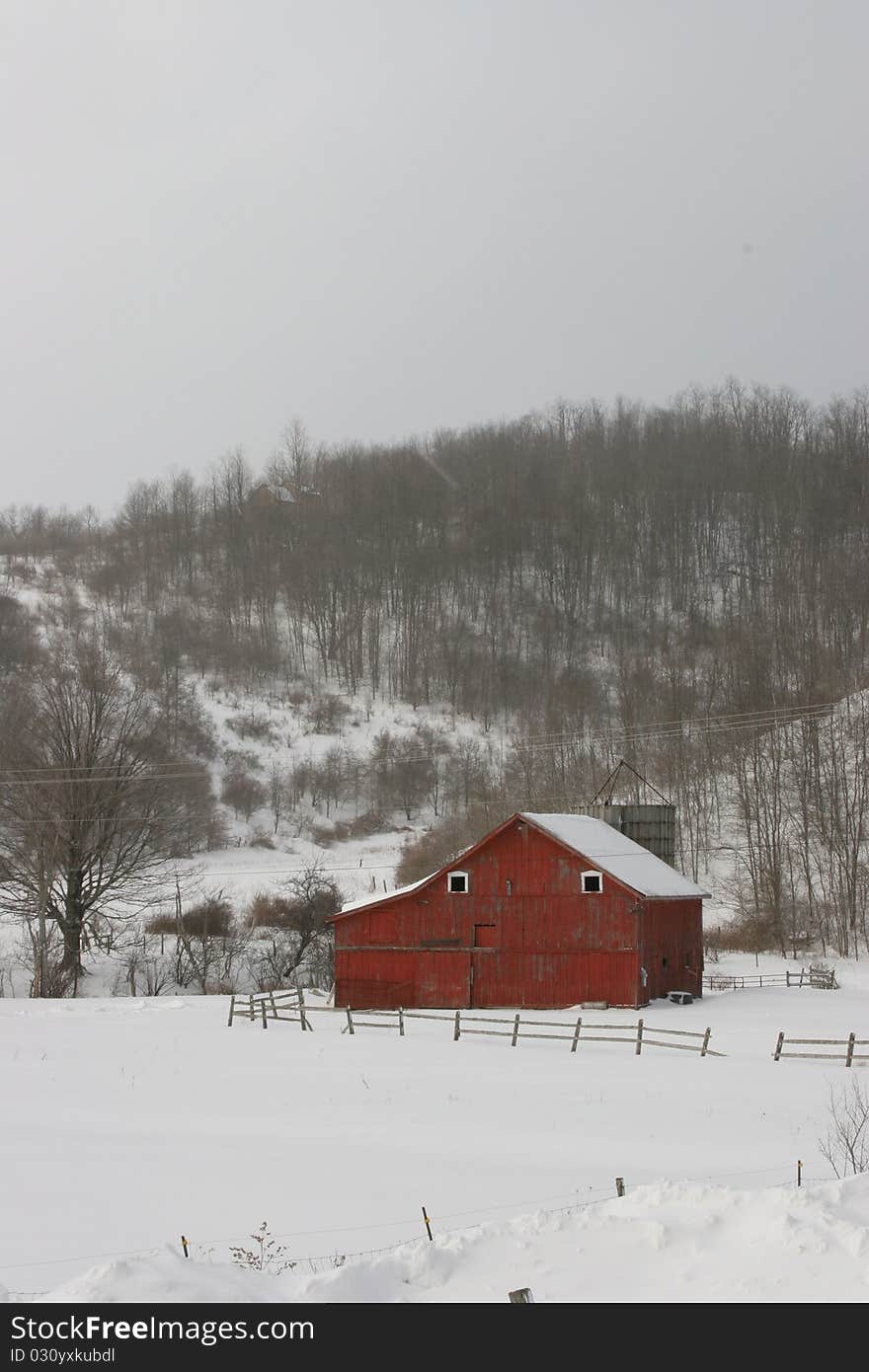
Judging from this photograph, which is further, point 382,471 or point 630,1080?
point 382,471

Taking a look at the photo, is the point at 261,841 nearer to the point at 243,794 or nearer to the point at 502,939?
the point at 243,794

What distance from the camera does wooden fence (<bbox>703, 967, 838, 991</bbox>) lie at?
4369 cm

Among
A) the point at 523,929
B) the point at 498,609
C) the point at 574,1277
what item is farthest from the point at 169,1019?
the point at 498,609

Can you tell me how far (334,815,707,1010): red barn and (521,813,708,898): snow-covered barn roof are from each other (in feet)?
0.29

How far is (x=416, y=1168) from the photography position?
15867 mm

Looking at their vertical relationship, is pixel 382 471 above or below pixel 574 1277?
above

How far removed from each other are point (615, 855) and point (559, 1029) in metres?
10.2

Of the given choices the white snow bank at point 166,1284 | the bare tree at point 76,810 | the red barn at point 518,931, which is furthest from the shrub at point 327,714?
the white snow bank at point 166,1284

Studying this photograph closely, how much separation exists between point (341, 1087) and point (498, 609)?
73699 mm

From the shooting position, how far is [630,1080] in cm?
2319

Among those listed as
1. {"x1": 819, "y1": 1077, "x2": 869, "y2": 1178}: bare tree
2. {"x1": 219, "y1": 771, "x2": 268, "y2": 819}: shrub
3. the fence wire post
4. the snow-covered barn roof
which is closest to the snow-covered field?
{"x1": 819, "y1": 1077, "x2": 869, "y2": 1178}: bare tree

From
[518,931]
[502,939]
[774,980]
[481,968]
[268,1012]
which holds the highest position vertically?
[518,931]

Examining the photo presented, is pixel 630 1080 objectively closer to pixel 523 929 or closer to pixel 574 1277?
pixel 574 1277

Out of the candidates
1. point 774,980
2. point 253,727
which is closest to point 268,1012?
point 774,980
